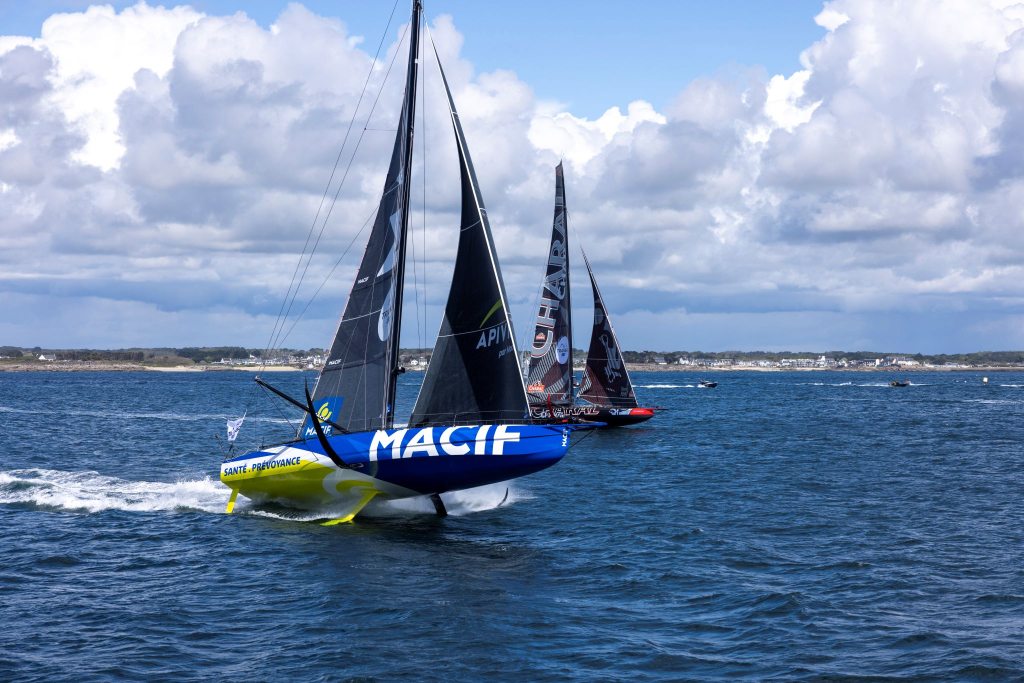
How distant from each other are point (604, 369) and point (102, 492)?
31.3 m

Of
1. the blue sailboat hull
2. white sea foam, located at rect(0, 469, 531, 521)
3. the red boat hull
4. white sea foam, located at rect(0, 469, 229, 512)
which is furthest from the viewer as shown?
the red boat hull

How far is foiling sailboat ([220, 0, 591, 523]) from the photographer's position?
20703 millimetres

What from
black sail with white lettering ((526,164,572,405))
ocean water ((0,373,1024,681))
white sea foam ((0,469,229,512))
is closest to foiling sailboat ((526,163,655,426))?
black sail with white lettering ((526,164,572,405))

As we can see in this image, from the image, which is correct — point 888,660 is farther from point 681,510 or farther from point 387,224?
point 387,224

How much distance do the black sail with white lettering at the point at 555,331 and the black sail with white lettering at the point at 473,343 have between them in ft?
87.8

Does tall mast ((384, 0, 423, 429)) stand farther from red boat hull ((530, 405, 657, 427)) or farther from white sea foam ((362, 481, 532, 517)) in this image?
red boat hull ((530, 405, 657, 427))

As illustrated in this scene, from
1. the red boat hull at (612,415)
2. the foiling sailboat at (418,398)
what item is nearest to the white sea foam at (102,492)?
the foiling sailboat at (418,398)

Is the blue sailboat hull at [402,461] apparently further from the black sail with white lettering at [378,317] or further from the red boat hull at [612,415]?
the red boat hull at [612,415]

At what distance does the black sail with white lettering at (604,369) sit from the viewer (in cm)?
5247

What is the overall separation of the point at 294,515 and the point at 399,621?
409 inches

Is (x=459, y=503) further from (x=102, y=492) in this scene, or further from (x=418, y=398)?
(x=102, y=492)

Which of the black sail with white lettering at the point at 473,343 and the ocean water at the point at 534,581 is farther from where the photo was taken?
the black sail with white lettering at the point at 473,343

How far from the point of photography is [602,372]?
52594mm

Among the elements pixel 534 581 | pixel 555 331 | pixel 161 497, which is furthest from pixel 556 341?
pixel 534 581
